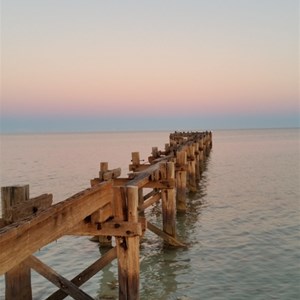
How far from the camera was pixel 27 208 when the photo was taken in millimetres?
4289

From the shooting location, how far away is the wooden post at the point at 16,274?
15.8 ft

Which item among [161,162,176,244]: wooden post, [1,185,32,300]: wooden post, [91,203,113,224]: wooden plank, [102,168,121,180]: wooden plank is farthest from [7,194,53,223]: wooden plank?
[161,162,176,244]: wooden post

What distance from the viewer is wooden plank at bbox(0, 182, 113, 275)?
336cm

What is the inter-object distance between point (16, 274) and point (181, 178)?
10.0 m

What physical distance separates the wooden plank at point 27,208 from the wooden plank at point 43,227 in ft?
0.74

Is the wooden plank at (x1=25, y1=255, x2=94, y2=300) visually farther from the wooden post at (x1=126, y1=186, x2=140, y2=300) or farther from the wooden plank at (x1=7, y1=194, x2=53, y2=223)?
the wooden plank at (x1=7, y1=194, x2=53, y2=223)

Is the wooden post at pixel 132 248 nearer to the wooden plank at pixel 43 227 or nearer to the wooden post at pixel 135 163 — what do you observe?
the wooden plank at pixel 43 227

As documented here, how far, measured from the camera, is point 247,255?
34.0 feet

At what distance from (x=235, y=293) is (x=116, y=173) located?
11.4ft

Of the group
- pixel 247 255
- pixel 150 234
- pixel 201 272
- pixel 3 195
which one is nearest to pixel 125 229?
pixel 3 195

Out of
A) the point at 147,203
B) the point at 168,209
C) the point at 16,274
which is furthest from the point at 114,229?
the point at 168,209

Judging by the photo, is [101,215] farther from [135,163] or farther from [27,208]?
[135,163]

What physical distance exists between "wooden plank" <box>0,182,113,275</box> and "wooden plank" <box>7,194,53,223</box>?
0.22 m

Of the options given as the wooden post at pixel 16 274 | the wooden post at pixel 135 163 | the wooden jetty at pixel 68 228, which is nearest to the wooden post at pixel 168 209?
the wooden post at pixel 135 163
